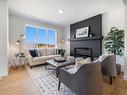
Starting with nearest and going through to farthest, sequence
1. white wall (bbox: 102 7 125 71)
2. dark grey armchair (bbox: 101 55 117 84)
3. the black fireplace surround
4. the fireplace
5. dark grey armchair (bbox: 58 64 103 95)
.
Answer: dark grey armchair (bbox: 58 64 103 95) → dark grey armchair (bbox: 101 55 117 84) → white wall (bbox: 102 7 125 71) → the black fireplace surround → the fireplace

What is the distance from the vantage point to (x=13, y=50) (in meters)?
4.88

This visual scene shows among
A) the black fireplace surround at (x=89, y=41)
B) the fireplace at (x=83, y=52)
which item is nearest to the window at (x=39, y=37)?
the black fireplace surround at (x=89, y=41)

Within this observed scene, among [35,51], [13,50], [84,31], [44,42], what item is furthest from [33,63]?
[84,31]

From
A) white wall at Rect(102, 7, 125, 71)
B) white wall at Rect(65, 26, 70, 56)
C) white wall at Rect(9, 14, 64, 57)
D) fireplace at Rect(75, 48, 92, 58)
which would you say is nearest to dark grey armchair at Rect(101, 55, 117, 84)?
white wall at Rect(102, 7, 125, 71)

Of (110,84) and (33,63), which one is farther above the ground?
(33,63)

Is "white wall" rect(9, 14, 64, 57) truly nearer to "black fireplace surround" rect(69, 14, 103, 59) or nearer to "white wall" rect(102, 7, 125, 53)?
"black fireplace surround" rect(69, 14, 103, 59)

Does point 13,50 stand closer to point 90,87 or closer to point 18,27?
point 18,27

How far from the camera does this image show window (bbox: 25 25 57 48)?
18.0 ft

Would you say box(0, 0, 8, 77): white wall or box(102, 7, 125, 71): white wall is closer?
box(0, 0, 8, 77): white wall

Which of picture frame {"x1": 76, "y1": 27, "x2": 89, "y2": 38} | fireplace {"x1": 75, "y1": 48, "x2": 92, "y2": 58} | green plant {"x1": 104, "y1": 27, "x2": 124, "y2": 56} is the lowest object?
fireplace {"x1": 75, "y1": 48, "x2": 92, "y2": 58}

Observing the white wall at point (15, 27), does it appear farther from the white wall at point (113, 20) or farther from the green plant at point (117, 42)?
the green plant at point (117, 42)

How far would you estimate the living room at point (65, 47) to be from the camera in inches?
83.9

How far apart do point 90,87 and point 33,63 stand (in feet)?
10.8

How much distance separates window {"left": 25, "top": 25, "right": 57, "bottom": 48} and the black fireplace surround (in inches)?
57.6
